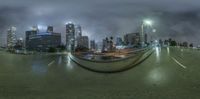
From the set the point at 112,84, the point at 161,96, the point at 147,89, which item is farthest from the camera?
the point at 112,84

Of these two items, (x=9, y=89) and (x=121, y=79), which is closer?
(x=9, y=89)

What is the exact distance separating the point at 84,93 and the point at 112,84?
3.23 meters

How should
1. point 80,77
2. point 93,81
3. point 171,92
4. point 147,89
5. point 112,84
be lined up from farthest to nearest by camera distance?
point 80,77 → point 93,81 → point 112,84 → point 147,89 → point 171,92

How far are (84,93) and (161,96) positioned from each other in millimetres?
3351

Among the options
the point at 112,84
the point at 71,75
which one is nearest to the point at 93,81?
the point at 112,84

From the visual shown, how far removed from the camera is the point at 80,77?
21.0 meters

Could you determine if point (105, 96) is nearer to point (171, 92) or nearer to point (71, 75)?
point (171, 92)

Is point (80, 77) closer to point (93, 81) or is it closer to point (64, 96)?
point (93, 81)

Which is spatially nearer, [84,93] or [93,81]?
[84,93]

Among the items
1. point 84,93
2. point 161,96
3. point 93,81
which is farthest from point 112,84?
point 161,96

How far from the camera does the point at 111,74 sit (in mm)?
21344

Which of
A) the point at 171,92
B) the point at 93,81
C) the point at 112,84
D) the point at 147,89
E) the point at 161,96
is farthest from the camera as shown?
the point at 93,81

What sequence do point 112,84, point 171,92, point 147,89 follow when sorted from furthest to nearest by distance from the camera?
point 112,84, point 147,89, point 171,92

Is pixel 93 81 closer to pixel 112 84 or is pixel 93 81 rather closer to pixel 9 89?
pixel 112 84
